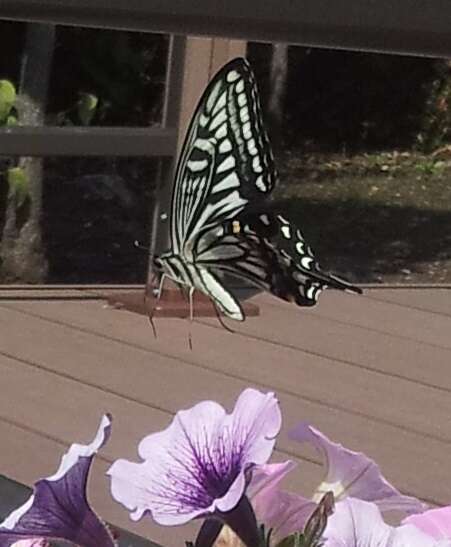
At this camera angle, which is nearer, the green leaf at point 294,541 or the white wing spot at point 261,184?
the green leaf at point 294,541

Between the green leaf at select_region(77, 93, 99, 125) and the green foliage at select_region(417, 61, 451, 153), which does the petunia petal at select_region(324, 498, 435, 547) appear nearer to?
the green leaf at select_region(77, 93, 99, 125)

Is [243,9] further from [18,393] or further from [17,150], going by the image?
[17,150]

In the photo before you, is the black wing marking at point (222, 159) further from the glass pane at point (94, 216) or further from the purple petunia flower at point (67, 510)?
the glass pane at point (94, 216)

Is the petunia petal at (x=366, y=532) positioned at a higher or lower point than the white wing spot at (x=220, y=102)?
lower

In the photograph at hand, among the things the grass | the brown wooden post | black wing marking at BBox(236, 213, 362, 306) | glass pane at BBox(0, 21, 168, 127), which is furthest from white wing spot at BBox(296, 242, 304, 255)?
the grass

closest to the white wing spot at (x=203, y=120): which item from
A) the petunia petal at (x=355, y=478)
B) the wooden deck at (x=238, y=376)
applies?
the petunia petal at (x=355, y=478)

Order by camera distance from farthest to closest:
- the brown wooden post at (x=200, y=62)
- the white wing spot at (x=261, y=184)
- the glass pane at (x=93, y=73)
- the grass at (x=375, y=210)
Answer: the grass at (x=375, y=210) → the glass pane at (x=93, y=73) → the brown wooden post at (x=200, y=62) → the white wing spot at (x=261, y=184)

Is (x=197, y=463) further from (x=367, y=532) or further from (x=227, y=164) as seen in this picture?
(x=227, y=164)
